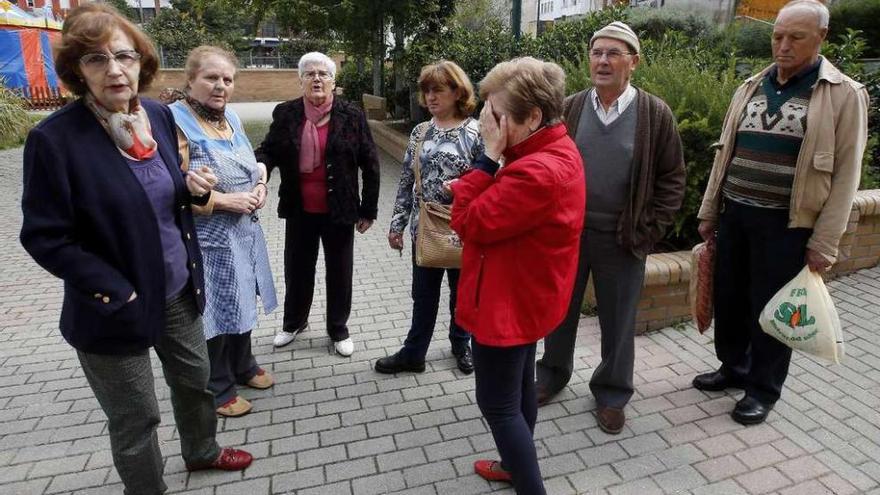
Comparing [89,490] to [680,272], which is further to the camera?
[680,272]

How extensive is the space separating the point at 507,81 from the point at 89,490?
2493 millimetres

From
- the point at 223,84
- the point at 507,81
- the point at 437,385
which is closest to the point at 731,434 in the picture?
the point at 437,385

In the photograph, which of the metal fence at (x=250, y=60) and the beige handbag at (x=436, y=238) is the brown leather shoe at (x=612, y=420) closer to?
the beige handbag at (x=436, y=238)

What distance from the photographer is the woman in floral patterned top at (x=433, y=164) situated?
3.14m

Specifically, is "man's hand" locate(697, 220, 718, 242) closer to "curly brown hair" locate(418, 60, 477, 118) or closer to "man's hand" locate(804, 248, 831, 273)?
"man's hand" locate(804, 248, 831, 273)

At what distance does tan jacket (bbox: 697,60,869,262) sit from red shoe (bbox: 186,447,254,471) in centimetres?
279

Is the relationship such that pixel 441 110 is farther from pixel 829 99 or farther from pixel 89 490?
pixel 89 490

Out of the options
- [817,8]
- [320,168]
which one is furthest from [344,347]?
[817,8]

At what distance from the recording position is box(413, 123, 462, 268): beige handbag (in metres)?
3.18

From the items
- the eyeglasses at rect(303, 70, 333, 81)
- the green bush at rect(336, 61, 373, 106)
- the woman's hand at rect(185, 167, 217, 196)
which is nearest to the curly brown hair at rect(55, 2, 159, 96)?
the woman's hand at rect(185, 167, 217, 196)

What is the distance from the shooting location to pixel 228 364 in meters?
3.19

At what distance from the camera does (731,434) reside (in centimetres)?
301

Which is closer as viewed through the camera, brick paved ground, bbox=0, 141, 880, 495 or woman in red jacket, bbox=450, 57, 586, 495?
woman in red jacket, bbox=450, 57, 586, 495

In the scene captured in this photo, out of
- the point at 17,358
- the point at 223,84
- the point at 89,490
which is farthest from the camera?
the point at 17,358
